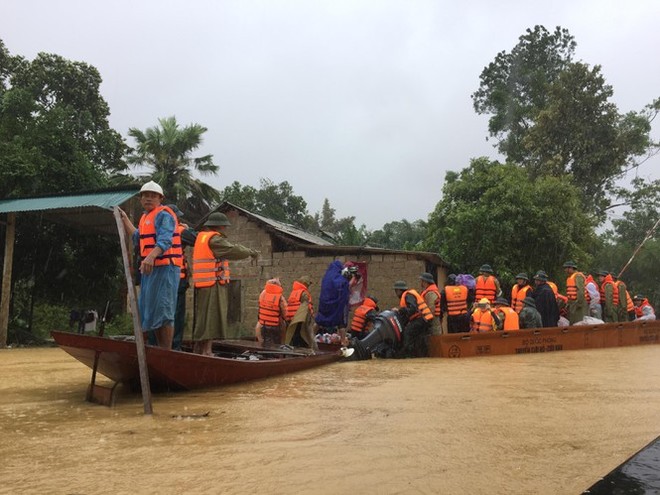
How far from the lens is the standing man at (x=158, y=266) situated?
4.70 meters

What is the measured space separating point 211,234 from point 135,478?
3.36 metres

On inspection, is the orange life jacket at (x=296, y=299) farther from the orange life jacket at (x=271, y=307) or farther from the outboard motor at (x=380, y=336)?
the outboard motor at (x=380, y=336)

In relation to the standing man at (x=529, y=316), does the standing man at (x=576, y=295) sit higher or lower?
higher

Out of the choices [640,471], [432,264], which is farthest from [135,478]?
[432,264]

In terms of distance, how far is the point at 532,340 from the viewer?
354 inches

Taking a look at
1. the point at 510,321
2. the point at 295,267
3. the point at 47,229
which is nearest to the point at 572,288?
the point at 510,321

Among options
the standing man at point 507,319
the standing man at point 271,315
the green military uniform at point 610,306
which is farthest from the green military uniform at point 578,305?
the standing man at point 271,315

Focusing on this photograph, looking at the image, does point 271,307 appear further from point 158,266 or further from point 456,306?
point 158,266

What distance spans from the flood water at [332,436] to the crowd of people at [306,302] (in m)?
0.87

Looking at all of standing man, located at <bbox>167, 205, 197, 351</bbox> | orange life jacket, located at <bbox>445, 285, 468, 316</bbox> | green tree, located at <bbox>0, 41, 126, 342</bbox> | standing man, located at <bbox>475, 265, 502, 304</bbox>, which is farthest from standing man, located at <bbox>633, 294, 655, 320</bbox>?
green tree, located at <bbox>0, 41, 126, 342</bbox>

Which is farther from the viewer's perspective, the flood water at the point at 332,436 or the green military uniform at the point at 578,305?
the green military uniform at the point at 578,305

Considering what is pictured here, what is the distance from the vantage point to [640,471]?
8.51ft

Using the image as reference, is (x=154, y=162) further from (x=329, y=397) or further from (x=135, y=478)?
(x=135, y=478)

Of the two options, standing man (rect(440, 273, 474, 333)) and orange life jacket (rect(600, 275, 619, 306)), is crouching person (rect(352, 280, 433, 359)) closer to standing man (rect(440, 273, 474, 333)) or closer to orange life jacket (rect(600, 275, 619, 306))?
standing man (rect(440, 273, 474, 333))
